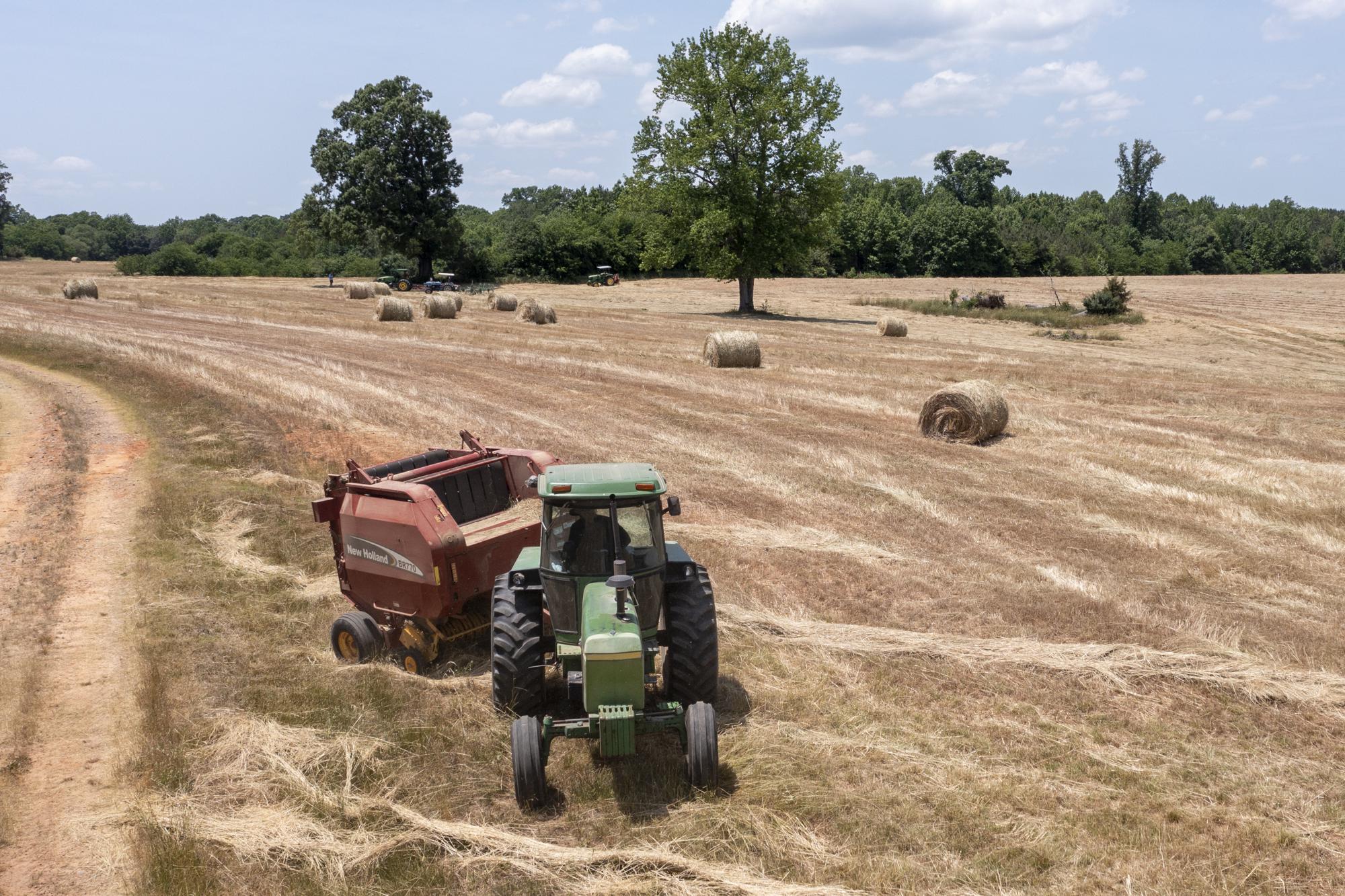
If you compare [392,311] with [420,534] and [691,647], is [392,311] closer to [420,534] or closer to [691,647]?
[420,534]

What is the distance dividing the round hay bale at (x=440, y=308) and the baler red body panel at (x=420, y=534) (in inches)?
1234

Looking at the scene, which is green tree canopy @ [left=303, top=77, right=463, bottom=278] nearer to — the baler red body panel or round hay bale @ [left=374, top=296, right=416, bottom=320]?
round hay bale @ [left=374, top=296, right=416, bottom=320]

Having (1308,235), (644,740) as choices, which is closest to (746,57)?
(644,740)

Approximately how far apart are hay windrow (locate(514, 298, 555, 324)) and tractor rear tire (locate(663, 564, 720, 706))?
33872mm

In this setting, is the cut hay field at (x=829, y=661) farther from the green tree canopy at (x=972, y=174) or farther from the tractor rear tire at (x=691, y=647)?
the green tree canopy at (x=972, y=174)

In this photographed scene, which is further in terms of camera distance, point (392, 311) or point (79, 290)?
point (79, 290)

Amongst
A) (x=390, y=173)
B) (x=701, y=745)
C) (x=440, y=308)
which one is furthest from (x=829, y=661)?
(x=390, y=173)

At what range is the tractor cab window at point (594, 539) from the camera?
290 inches

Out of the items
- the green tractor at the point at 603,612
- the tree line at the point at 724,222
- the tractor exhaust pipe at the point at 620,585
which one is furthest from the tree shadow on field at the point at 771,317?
the tractor exhaust pipe at the point at 620,585

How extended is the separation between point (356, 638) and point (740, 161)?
40.9 metres

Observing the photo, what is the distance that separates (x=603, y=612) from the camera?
684 cm

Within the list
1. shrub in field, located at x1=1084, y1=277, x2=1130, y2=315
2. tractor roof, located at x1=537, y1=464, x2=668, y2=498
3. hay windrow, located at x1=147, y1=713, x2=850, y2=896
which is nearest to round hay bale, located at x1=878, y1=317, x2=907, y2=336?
shrub in field, located at x1=1084, y1=277, x2=1130, y2=315

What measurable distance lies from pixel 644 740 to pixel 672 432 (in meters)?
11.6

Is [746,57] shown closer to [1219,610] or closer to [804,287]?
[804,287]
